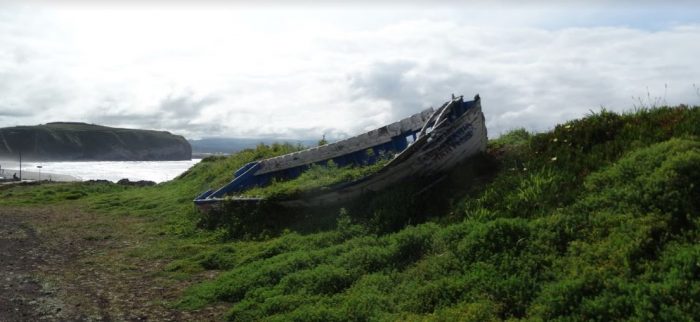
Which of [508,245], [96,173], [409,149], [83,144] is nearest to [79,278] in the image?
[409,149]

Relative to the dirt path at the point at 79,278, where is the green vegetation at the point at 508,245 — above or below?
above

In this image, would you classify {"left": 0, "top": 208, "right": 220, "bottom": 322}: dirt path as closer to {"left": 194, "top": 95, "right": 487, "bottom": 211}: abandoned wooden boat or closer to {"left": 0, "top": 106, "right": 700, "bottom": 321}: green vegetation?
{"left": 0, "top": 106, "right": 700, "bottom": 321}: green vegetation

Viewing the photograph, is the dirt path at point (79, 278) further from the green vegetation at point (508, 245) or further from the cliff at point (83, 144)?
the cliff at point (83, 144)

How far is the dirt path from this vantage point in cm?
750

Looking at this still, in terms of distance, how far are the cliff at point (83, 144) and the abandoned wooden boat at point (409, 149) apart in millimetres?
173703

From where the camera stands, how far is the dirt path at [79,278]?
24.6 ft

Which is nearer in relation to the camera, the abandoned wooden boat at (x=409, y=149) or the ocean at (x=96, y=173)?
the abandoned wooden boat at (x=409, y=149)

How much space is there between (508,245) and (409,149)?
4.78 meters

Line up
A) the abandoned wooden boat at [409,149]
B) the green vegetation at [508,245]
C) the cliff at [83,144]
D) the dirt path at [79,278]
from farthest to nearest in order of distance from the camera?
the cliff at [83,144] → the abandoned wooden boat at [409,149] → the dirt path at [79,278] → the green vegetation at [508,245]

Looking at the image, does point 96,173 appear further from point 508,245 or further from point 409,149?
point 508,245

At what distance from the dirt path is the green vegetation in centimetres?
50

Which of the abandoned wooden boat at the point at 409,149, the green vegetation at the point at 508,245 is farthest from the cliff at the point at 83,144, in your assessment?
the green vegetation at the point at 508,245

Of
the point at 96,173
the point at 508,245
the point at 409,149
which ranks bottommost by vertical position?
the point at 508,245

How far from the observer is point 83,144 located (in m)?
174
